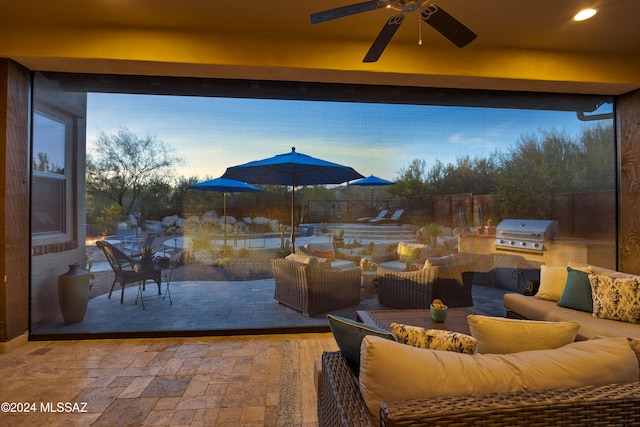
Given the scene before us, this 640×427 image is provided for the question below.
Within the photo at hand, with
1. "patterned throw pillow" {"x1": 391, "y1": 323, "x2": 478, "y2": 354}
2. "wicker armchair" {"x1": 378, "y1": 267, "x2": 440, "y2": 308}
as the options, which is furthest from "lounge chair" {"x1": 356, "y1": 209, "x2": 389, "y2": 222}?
"patterned throw pillow" {"x1": 391, "y1": 323, "x2": 478, "y2": 354}

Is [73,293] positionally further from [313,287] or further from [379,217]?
[379,217]

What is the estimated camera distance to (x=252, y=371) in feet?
9.42

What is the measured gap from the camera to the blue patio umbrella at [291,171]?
3715mm

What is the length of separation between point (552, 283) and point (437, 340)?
270cm

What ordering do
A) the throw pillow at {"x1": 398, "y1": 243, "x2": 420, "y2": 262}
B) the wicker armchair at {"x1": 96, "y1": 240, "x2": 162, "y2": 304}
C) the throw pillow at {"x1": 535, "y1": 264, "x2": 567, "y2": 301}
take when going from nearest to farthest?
the throw pillow at {"x1": 535, "y1": 264, "x2": 567, "y2": 301} < the wicker armchair at {"x1": 96, "y1": 240, "x2": 162, "y2": 304} < the throw pillow at {"x1": 398, "y1": 243, "x2": 420, "y2": 262}

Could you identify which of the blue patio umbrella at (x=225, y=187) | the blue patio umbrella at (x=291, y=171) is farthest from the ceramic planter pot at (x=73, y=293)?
the blue patio umbrella at (x=291, y=171)

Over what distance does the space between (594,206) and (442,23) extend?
3470 millimetres

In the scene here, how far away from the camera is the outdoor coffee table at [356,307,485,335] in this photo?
2.62 m

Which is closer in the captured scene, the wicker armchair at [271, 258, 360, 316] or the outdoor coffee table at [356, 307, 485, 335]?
the outdoor coffee table at [356, 307, 485, 335]

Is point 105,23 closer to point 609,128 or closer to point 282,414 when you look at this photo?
point 282,414

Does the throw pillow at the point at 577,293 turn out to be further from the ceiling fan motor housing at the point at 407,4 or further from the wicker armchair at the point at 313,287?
the ceiling fan motor housing at the point at 407,4

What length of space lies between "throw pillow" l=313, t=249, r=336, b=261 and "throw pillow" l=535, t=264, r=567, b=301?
222cm

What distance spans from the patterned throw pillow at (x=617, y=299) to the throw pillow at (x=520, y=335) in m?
1.90

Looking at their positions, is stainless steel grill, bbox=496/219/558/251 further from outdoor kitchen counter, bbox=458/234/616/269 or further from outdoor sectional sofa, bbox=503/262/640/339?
outdoor sectional sofa, bbox=503/262/640/339
